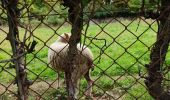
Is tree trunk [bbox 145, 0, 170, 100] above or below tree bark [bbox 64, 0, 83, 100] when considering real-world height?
below

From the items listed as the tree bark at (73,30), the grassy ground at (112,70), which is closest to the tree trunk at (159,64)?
the grassy ground at (112,70)

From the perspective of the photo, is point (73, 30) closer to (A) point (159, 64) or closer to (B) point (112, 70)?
(A) point (159, 64)

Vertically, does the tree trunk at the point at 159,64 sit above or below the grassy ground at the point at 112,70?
above

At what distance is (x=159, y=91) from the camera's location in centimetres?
335

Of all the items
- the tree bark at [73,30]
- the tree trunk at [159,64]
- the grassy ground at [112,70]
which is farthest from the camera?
the grassy ground at [112,70]

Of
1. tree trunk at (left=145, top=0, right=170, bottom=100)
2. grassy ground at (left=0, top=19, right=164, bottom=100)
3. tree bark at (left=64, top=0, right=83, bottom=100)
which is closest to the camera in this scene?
tree bark at (left=64, top=0, right=83, bottom=100)

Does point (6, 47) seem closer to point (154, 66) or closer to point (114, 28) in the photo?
point (114, 28)

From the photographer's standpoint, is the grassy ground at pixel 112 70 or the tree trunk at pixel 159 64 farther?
the grassy ground at pixel 112 70

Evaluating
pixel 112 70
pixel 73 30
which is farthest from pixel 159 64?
pixel 112 70

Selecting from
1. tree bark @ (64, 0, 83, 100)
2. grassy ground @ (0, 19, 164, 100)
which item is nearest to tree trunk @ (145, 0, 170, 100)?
grassy ground @ (0, 19, 164, 100)

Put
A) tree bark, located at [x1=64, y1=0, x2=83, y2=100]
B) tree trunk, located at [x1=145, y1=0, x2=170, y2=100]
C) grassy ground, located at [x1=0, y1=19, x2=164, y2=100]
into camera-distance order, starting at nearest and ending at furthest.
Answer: tree bark, located at [x1=64, y1=0, x2=83, y2=100], tree trunk, located at [x1=145, y1=0, x2=170, y2=100], grassy ground, located at [x1=0, y1=19, x2=164, y2=100]

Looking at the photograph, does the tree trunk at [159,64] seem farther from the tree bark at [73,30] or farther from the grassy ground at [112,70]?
the tree bark at [73,30]

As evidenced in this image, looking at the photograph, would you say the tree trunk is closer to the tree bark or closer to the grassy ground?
the grassy ground

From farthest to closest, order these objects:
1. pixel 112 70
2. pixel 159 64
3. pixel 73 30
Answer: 1. pixel 112 70
2. pixel 159 64
3. pixel 73 30
